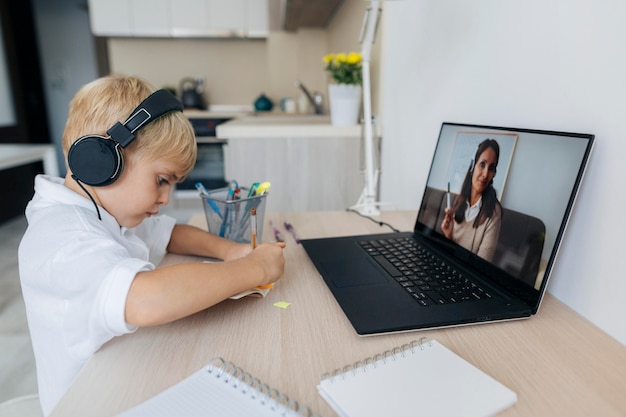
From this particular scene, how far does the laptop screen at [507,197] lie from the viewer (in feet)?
1.67

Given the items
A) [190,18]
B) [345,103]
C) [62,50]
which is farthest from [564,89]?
[62,50]

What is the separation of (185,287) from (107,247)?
106 millimetres

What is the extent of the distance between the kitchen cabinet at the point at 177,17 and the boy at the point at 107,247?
2.91m

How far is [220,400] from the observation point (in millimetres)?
368

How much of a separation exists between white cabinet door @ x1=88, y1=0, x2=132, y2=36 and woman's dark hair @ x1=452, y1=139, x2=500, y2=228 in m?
3.31

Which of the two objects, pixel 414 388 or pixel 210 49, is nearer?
pixel 414 388

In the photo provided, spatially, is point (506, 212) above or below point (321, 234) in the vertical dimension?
above

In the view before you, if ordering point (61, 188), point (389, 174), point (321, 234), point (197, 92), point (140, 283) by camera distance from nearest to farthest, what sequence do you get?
Answer: point (140, 283) < point (61, 188) < point (321, 234) < point (389, 174) < point (197, 92)

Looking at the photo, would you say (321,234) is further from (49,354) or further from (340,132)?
(340,132)

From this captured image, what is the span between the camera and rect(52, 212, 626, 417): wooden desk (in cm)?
38

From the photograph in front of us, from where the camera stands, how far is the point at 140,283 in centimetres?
46

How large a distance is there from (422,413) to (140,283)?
320mm

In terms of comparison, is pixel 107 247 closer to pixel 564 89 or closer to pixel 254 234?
pixel 254 234

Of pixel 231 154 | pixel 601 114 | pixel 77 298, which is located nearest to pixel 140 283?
pixel 77 298
